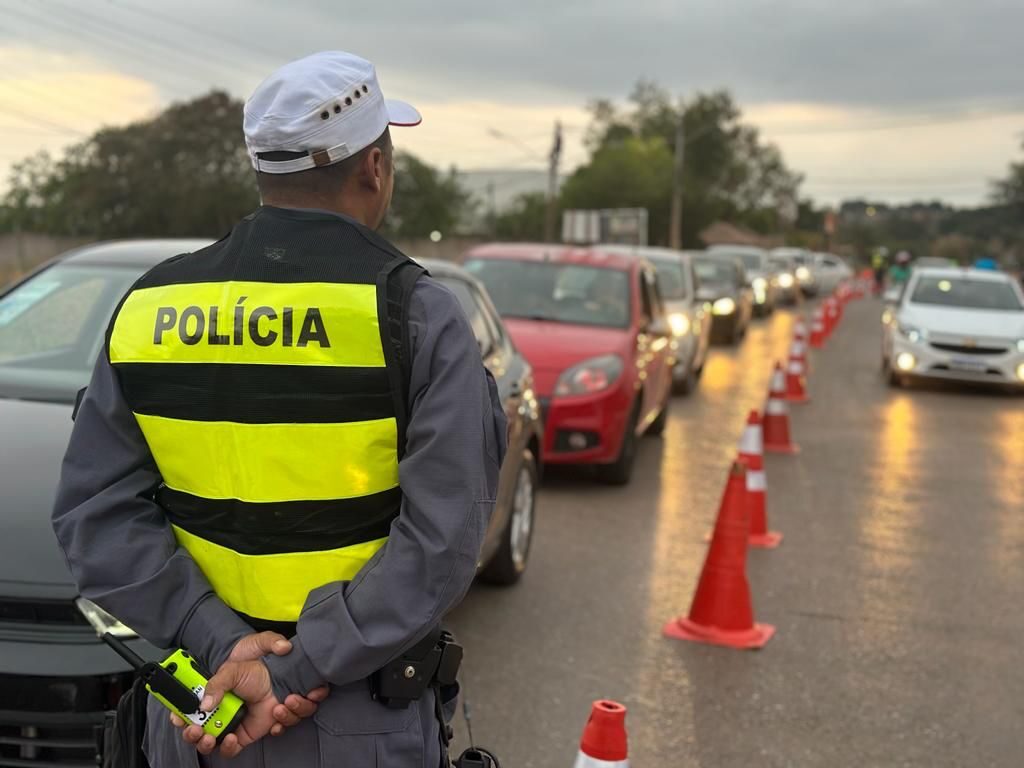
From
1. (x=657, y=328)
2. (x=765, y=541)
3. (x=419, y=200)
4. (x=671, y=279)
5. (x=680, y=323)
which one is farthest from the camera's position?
(x=419, y=200)

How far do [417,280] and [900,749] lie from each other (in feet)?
10.4

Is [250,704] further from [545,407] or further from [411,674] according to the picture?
[545,407]

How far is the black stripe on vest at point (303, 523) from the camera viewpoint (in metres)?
2.15

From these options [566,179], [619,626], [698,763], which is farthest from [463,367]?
[566,179]

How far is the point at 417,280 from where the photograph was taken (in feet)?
7.18

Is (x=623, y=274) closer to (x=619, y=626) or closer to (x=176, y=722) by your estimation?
(x=619, y=626)

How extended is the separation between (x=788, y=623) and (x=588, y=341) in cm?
372

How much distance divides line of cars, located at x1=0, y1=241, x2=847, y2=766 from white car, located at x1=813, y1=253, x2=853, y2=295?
1502 inches

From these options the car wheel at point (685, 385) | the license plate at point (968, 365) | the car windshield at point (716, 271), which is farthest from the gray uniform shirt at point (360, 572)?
the car windshield at point (716, 271)

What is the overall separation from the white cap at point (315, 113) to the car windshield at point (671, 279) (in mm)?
13664

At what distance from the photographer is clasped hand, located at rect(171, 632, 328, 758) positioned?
6.85 ft

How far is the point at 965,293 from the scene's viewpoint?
17344mm

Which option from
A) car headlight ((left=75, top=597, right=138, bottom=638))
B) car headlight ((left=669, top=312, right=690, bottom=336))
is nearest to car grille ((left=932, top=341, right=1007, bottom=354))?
car headlight ((left=669, top=312, right=690, bottom=336))

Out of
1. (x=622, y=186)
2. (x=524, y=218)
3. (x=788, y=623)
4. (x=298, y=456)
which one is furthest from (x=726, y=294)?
(x=524, y=218)
